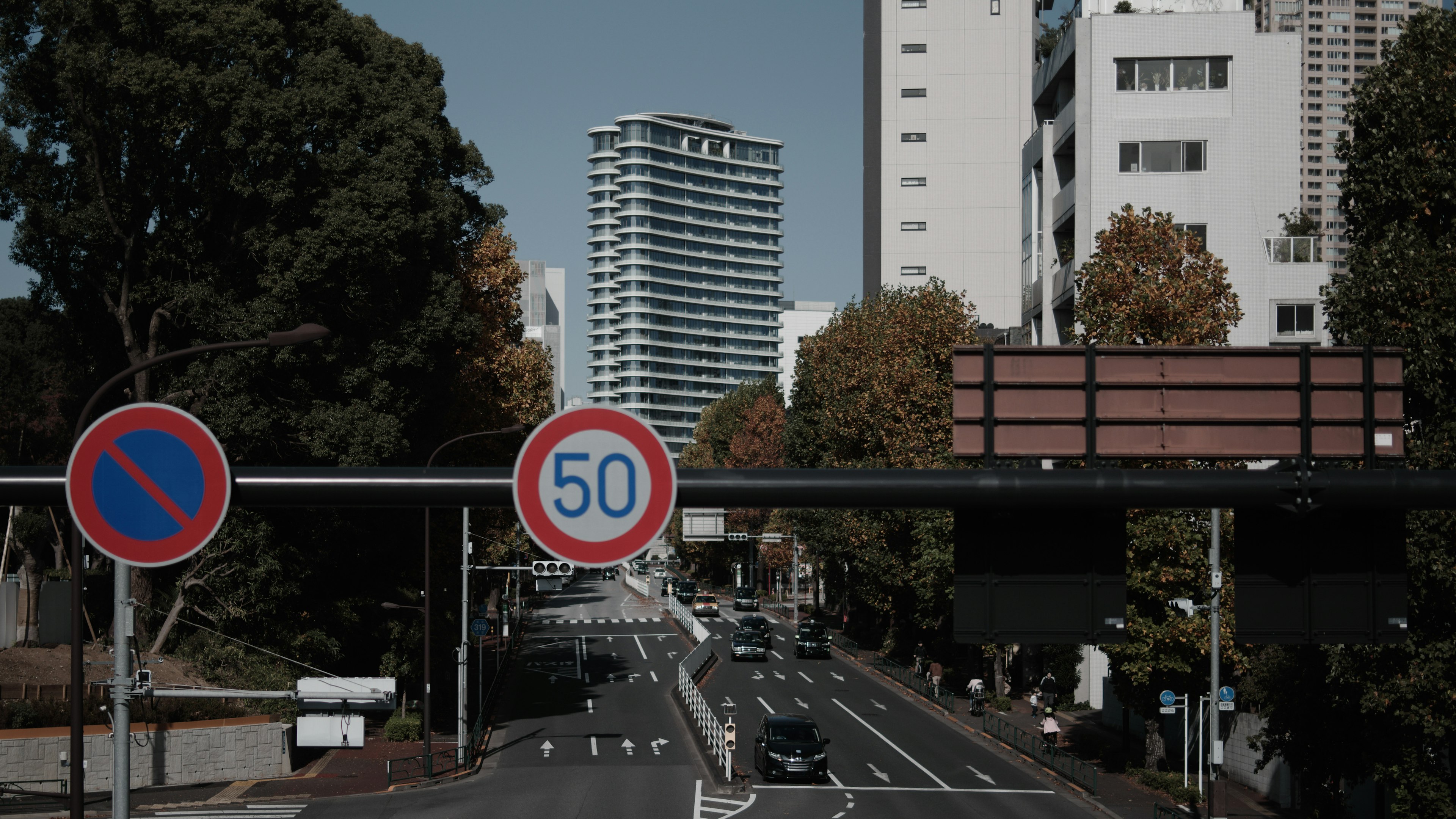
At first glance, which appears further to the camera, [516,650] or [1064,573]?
[516,650]

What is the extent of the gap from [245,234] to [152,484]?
108 feet

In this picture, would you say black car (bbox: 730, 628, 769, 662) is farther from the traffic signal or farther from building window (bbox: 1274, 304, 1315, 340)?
building window (bbox: 1274, 304, 1315, 340)

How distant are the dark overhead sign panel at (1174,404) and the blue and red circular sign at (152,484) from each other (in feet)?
11.9

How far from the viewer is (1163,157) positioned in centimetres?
4628

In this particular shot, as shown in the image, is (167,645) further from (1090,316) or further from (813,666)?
(813,666)

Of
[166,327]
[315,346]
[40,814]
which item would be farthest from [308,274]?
[40,814]

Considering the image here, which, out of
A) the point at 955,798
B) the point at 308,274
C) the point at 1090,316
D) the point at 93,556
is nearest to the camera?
the point at 1090,316

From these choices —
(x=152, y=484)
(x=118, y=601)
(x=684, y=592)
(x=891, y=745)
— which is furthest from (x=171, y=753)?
(x=684, y=592)

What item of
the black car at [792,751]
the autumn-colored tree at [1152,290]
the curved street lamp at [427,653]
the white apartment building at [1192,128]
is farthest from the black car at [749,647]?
the autumn-colored tree at [1152,290]

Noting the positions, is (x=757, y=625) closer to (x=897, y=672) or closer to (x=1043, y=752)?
(x=897, y=672)

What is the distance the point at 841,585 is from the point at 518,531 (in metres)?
20.6

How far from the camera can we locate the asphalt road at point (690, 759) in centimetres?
3183

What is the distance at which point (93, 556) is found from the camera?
43.4 meters

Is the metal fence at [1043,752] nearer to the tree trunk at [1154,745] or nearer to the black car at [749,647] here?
the tree trunk at [1154,745]
